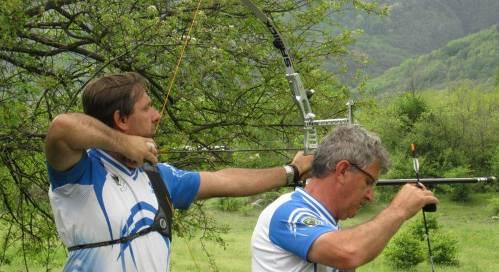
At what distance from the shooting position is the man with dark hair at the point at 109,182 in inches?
101

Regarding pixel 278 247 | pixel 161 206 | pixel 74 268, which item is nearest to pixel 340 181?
pixel 278 247

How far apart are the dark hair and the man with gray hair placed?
68 cm

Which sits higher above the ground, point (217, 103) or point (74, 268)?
point (217, 103)

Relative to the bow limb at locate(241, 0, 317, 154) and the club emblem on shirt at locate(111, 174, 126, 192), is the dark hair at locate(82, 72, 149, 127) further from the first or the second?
the bow limb at locate(241, 0, 317, 154)

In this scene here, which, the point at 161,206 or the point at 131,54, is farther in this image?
the point at 131,54

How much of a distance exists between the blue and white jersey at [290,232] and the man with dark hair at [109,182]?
40 centimetres

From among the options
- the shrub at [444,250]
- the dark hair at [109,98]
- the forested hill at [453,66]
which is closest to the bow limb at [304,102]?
the dark hair at [109,98]

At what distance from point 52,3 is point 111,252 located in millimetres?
4878

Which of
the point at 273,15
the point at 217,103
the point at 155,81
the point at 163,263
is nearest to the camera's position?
the point at 163,263

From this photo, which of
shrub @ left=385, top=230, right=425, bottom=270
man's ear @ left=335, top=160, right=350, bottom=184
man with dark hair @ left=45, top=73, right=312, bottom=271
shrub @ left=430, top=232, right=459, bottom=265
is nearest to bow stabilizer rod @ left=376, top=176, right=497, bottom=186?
man's ear @ left=335, top=160, right=350, bottom=184

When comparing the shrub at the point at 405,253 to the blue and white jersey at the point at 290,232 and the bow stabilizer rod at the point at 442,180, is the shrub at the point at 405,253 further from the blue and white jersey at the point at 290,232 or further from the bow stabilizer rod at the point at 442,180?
the blue and white jersey at the point at 290,232

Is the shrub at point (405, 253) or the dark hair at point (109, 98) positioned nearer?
the dark hair at point (109, 98)

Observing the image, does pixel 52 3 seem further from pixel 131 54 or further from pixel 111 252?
Result: pixel 111 252

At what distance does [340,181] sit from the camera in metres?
2.74
